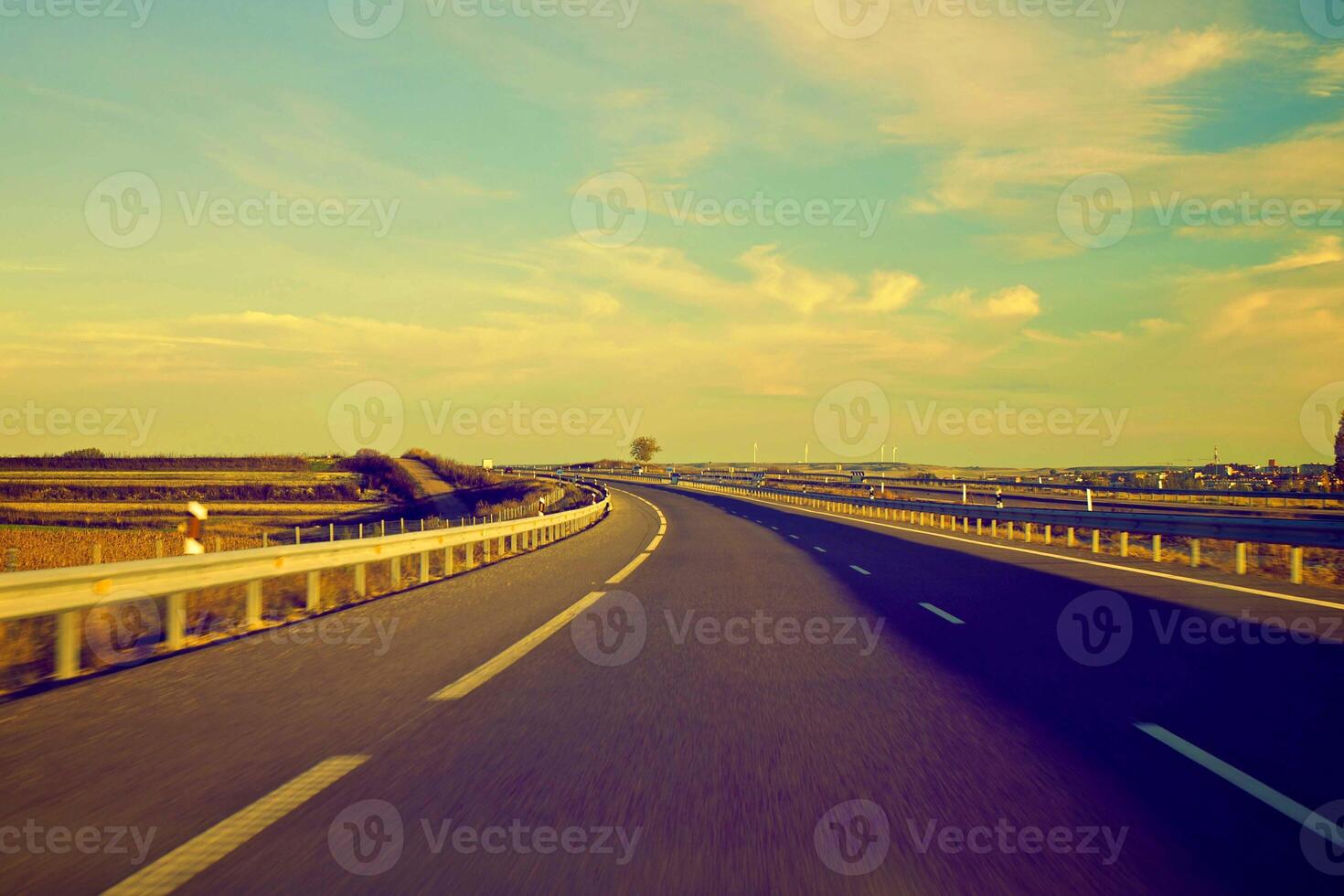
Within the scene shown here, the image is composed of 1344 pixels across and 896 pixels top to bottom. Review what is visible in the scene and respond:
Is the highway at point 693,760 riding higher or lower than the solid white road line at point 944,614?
higher

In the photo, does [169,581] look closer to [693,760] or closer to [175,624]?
[175,624]

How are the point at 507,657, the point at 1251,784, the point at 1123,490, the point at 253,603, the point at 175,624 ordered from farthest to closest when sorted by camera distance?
1. the point at 1123,490
2. the point at 253,603
3. the point at 175,624
4. the point at 507,657
5. the point at 1251,784

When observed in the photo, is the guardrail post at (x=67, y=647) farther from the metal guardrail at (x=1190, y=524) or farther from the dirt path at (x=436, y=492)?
the dirt path at (x=436, y=492)

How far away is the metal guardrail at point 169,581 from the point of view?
8.55m

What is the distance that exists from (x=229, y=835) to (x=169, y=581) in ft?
20.6

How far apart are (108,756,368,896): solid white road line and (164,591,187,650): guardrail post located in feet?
18.1

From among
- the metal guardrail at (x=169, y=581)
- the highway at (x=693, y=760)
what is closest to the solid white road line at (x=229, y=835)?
the highway at (x=693, y=760)

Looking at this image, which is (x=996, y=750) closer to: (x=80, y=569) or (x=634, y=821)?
(x=634, y=821)

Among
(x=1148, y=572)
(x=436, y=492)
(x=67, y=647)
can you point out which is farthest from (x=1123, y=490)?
(x=436, y=492)

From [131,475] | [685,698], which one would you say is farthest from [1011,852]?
[131,475]

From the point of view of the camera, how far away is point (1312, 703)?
24.0 feet

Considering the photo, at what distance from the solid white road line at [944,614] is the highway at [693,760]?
17 cm

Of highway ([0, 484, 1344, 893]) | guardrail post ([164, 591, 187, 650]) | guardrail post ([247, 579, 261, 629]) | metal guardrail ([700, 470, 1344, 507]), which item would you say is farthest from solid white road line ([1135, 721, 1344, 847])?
metal guardrail ([700, 470, 1344, 507])

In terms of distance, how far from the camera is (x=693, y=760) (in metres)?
5.93
